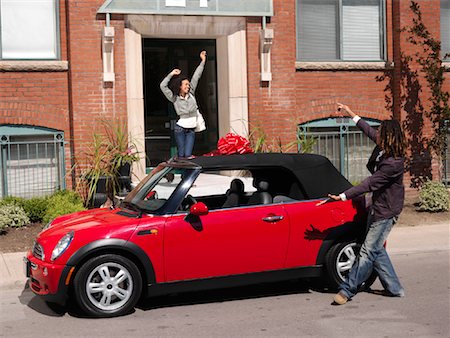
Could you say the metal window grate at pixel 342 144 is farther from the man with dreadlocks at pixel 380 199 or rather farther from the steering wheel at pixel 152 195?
the steering wheel at pixel 152 195

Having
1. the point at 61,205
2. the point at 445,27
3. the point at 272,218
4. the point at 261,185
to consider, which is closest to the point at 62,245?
the point at 272,218

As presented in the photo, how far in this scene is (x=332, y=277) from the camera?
7680mm

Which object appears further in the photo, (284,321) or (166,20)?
(166,20)

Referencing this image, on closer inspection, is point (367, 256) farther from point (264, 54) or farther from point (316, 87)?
point (316, 87)

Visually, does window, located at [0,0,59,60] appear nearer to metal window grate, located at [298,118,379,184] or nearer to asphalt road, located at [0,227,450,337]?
metal window grate, located at [298,118,379,184]

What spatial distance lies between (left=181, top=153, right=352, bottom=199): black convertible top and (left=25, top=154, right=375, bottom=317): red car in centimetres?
1

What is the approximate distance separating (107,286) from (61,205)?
16.8ft

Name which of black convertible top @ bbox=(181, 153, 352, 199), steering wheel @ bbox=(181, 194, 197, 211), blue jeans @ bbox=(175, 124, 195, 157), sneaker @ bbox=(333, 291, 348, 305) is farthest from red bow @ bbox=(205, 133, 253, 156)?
blue jeans @ bbox=(175, 124, 195, 157)

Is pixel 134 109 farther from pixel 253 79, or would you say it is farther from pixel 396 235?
pixel 396 235

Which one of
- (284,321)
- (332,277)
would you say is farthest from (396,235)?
(284,321)

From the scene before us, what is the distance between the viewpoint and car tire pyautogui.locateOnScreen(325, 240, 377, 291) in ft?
25.2

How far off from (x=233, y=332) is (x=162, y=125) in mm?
9846

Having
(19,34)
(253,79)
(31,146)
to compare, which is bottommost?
(31,146)

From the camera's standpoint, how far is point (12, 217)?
1144cm
